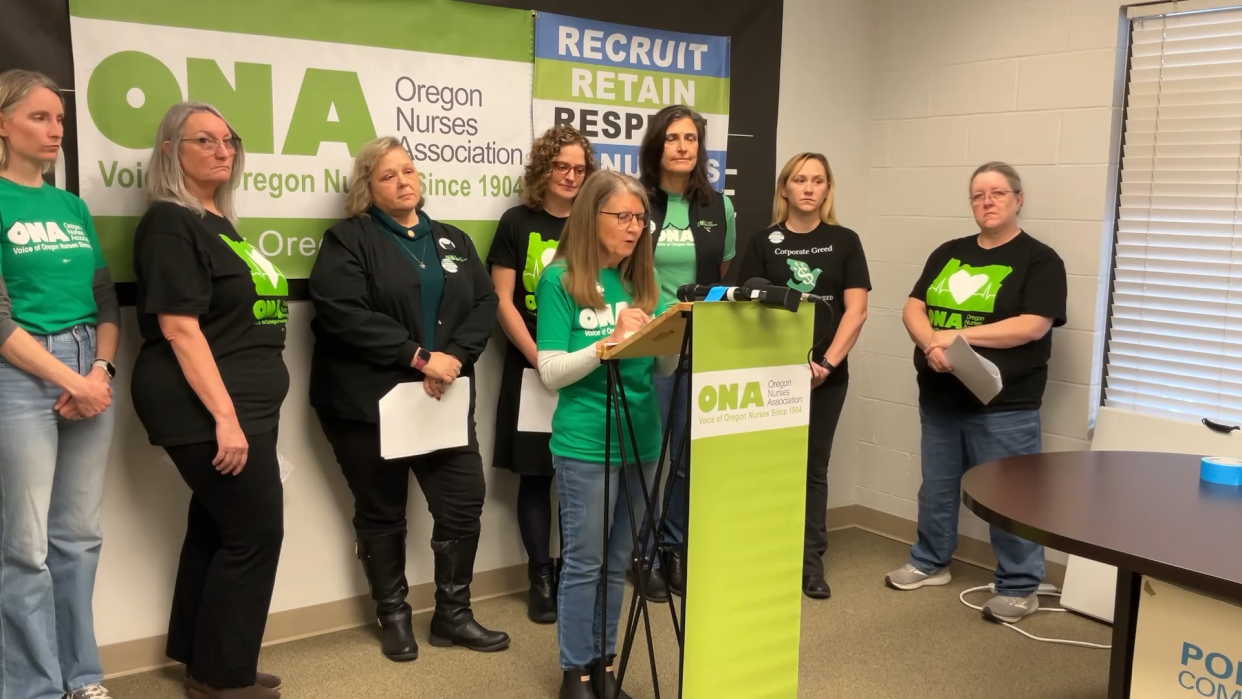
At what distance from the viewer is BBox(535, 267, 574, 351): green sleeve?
244 cm

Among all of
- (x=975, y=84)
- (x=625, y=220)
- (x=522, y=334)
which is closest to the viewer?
(x=625, y=220)

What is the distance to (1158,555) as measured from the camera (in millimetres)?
1797

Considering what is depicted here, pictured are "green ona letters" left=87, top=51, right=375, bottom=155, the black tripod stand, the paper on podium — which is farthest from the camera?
the paper on podium

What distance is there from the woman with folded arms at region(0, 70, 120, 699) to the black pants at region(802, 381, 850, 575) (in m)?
2.36

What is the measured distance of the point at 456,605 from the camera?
3.14 metres

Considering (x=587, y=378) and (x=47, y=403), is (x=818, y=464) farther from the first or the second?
(x=47, y=403)

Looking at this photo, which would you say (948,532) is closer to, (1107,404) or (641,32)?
(1107,404)

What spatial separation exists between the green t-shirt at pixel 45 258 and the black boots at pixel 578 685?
5.09ft

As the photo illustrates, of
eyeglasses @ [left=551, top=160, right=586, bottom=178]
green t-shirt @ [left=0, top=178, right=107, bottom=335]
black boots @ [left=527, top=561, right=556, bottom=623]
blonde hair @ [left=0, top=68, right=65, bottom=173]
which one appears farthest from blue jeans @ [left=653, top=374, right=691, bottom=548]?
blonde hair @ [left=0, top=68, right=65, bottom=173]

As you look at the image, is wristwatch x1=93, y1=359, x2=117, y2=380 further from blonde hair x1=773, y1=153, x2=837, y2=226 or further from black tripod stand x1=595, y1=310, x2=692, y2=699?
blonde hair x1=773, y1=153, x2=837, y2=226

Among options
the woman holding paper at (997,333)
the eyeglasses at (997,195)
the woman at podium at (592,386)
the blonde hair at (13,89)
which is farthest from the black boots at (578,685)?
the eyeglasses at (997,195)

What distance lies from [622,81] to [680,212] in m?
0.58

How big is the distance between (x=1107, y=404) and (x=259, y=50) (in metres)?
3.20

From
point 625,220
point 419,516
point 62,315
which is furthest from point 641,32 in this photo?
point 62,315
